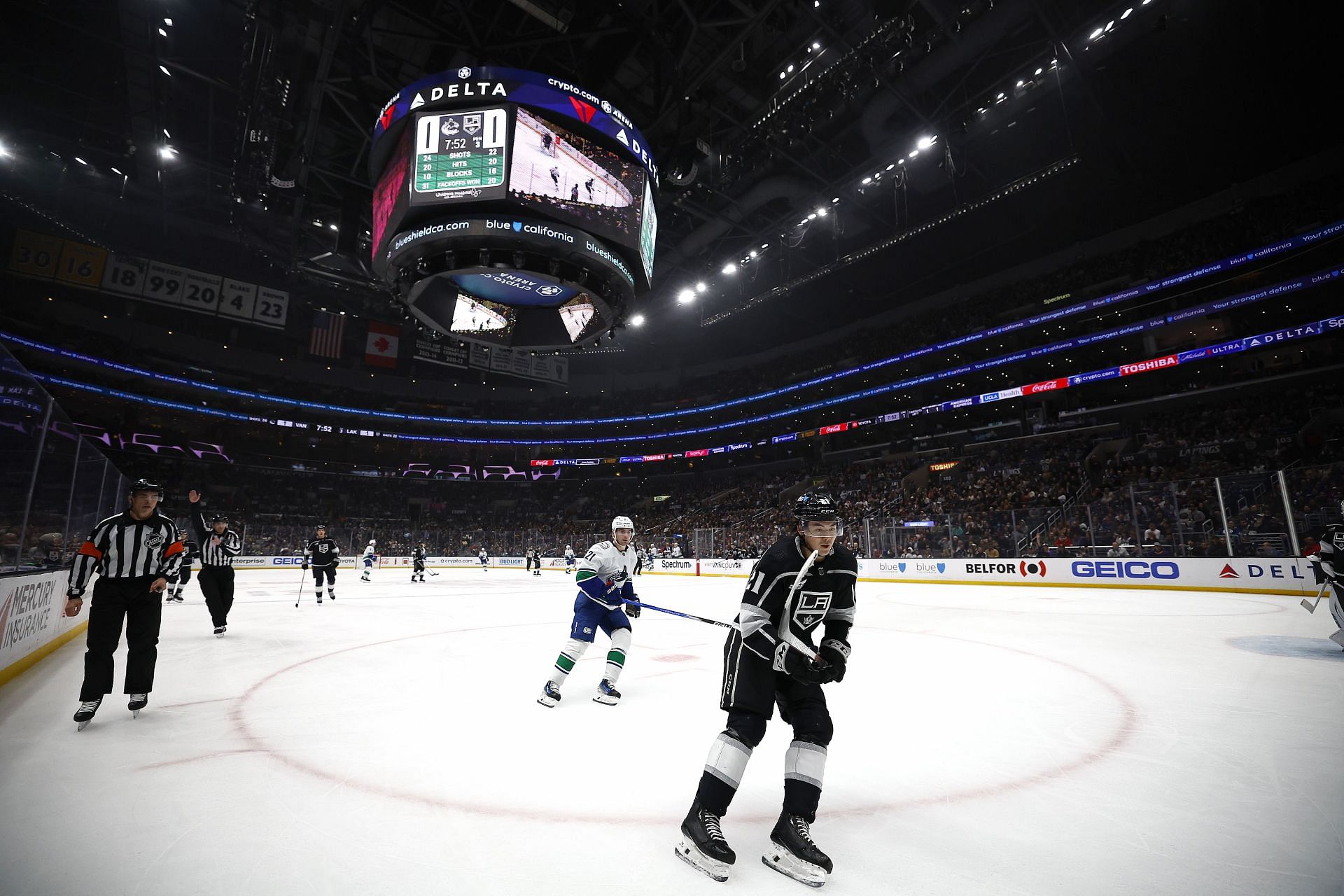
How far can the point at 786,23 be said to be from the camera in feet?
46.0

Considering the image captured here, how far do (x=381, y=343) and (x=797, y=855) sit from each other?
38660 millimetres

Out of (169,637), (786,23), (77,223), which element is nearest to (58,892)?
(169,637)

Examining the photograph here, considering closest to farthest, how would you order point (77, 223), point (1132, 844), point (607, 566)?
point (1132, 844), point (607, 566), point (77, 223)

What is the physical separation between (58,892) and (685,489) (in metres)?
41.7

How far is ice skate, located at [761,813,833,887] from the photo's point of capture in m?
2.13

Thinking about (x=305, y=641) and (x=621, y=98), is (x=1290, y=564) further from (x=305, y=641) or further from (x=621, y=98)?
(x=621, y=98)

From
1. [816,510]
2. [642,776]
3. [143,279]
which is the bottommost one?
[642,776]

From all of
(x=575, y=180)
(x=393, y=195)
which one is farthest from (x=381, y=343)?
(x=575, y=180)

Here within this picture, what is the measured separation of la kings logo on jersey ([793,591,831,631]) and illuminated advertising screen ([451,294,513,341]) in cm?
1392

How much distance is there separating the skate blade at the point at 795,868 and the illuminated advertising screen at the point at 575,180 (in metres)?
11.2

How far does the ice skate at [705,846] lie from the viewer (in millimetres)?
2178

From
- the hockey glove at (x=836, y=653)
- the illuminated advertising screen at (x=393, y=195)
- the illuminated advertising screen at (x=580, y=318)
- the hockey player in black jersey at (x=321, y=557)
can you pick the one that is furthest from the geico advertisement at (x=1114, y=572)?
the illuminated advertising screen at (x=393, y=195)

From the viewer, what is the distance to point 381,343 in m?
35.1

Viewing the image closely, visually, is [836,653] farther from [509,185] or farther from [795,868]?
[509,185]
